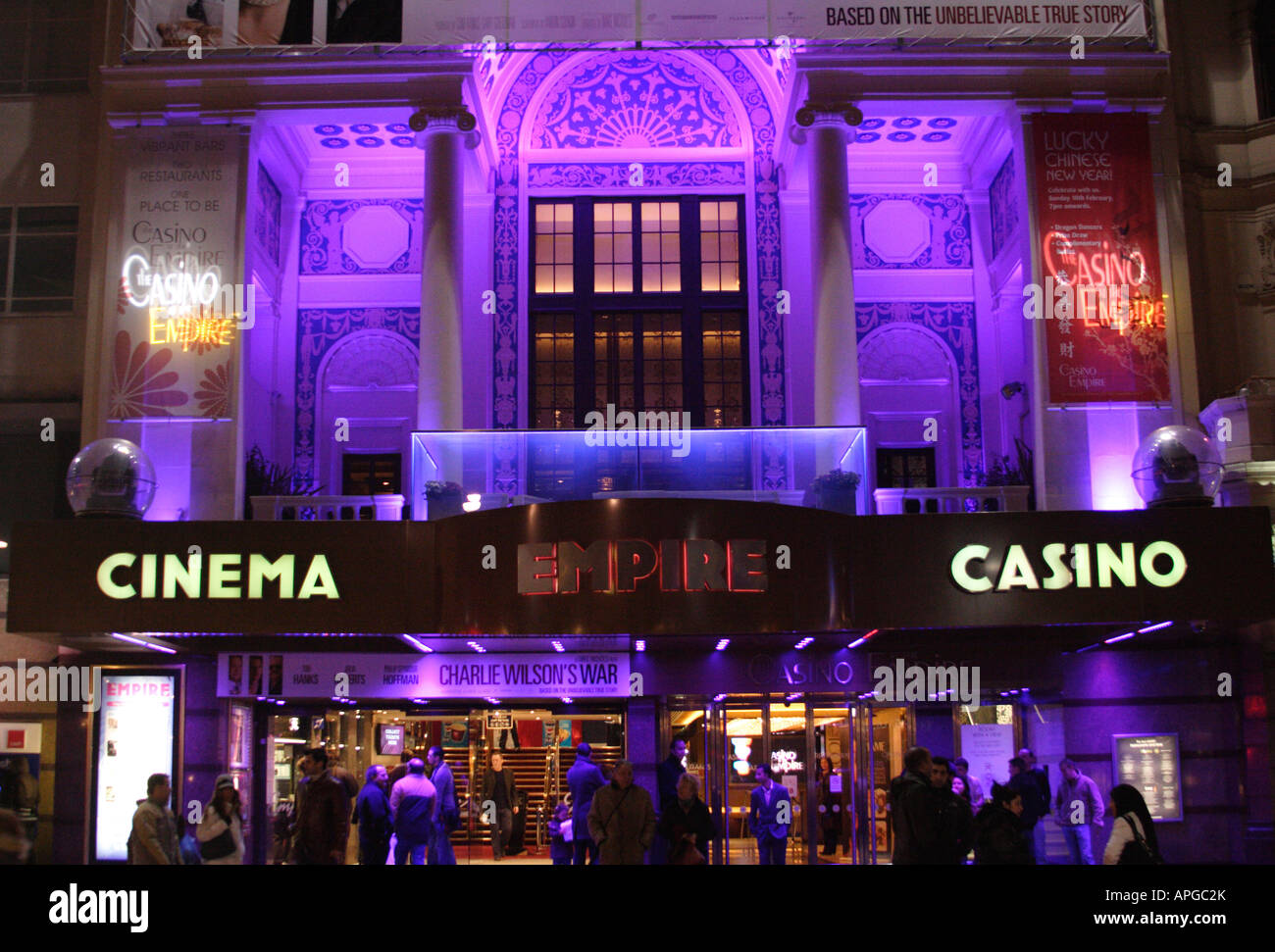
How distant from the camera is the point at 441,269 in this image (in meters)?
20.1

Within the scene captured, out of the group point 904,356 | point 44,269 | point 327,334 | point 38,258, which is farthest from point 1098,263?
point 38,258

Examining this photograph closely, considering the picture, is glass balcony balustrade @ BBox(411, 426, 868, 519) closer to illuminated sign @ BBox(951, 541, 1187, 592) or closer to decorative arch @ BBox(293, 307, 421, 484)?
illuminated sign @ BBox(951, 541, 1187, 592)

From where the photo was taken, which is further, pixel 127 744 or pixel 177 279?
pixel 177 279

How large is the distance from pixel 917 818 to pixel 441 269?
11.7 metres

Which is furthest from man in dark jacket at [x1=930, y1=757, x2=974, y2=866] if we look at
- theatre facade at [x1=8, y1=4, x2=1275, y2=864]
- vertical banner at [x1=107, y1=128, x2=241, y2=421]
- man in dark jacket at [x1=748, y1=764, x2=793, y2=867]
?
vertical banner at [x1=107, y1=128, x2=241, y2=421]

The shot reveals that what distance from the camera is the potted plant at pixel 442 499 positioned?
1800cm

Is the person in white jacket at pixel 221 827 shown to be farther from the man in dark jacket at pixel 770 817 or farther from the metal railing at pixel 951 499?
the metal railing at pixel 951 499

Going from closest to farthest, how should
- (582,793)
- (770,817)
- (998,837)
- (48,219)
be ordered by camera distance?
(998,837)
(582,793)
(770,817)
(48,219)

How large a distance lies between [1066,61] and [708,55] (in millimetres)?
6649

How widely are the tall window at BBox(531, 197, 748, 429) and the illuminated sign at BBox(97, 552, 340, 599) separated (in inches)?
283

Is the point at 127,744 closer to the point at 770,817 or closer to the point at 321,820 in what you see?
the point at 321,820

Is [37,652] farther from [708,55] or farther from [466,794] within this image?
[708,55]

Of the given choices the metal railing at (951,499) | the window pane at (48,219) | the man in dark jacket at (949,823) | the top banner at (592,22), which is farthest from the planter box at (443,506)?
the window pane at (48,219)

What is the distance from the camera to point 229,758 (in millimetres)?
19422
